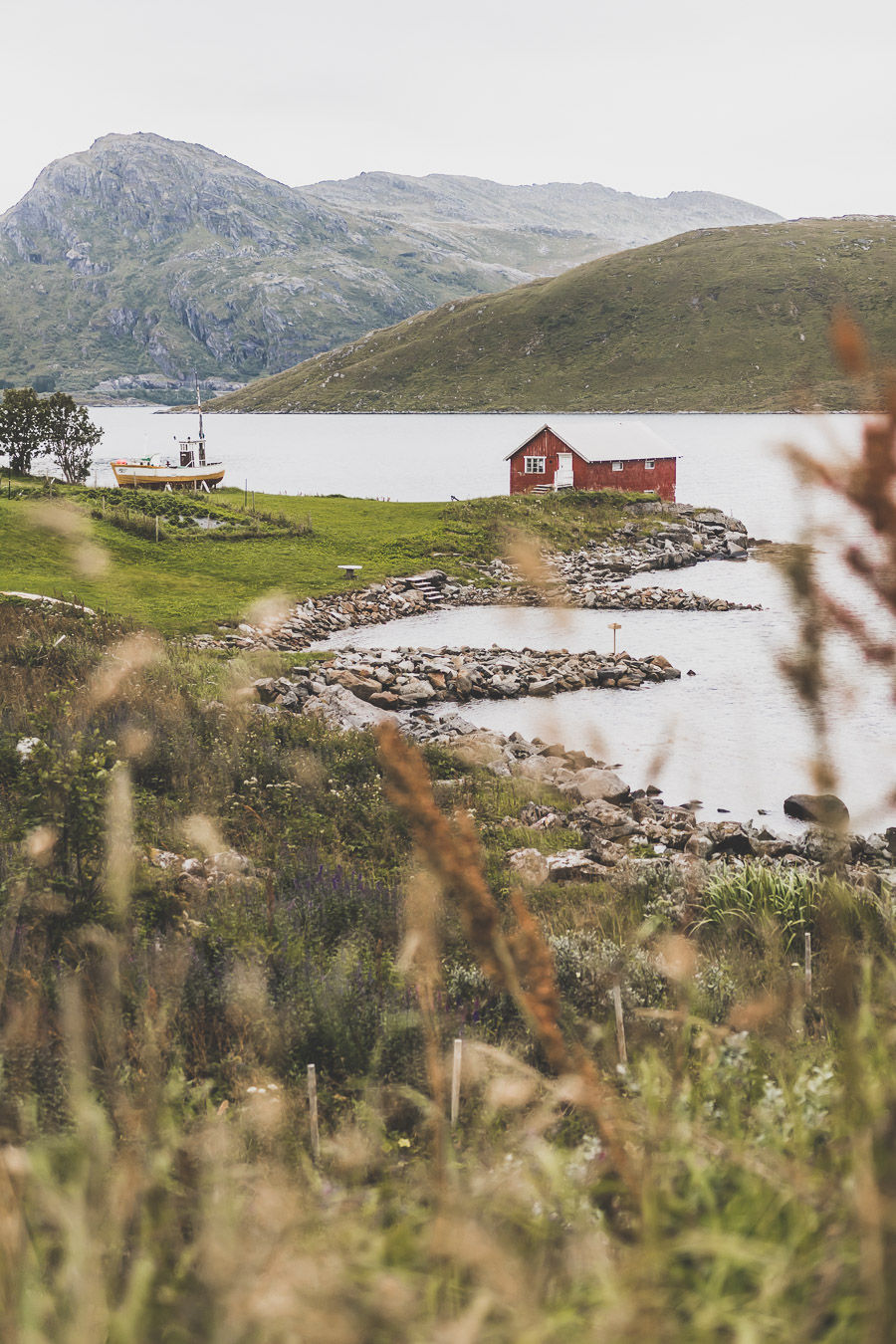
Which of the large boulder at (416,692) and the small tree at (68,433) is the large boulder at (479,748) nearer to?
the large boulder at (416,692)

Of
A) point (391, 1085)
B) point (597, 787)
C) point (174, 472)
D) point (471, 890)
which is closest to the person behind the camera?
point (471, 890)

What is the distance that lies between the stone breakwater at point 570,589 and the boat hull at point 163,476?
76.9ft

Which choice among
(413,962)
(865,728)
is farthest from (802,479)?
(865,728)

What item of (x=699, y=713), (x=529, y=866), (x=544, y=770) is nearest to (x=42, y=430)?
(x=699, y=713)

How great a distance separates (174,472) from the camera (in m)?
58.3

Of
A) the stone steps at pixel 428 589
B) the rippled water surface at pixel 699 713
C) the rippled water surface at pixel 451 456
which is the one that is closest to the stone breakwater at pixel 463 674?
the rippled water surface at pixel 699 713

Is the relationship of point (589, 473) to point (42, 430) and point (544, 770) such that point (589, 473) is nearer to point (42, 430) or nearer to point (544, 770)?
point (42, 430)

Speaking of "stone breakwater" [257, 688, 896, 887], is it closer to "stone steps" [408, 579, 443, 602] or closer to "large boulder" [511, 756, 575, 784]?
"large boulder" [511, 756, 575, 784]

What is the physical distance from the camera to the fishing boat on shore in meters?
56.0

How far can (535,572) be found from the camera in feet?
7.91

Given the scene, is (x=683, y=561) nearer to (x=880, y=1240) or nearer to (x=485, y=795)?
(x=485, y=795)

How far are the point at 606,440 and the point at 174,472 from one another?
27379 mm

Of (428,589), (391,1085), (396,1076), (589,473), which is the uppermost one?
(589,473)

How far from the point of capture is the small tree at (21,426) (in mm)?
49469
